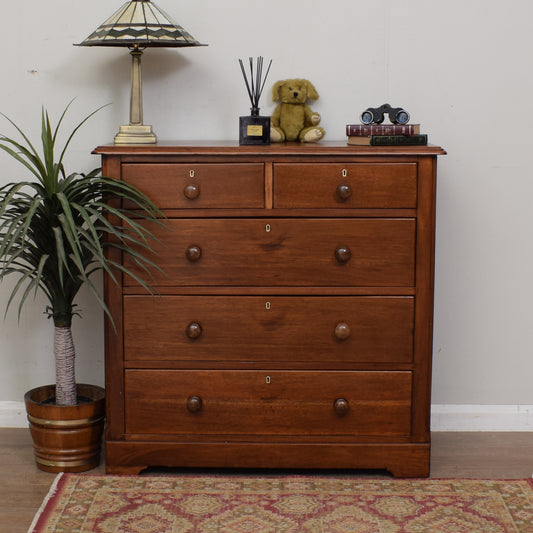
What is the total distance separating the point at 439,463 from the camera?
9.12 feet

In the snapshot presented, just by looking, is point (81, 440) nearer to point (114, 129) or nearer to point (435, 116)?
point (114, 129)

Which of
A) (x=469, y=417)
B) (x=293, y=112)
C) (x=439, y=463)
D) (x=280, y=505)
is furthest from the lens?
(x=469, y=417)

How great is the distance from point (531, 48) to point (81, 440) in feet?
6.68

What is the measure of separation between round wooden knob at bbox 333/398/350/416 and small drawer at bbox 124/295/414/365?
0.13 meters

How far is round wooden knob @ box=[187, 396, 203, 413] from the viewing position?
8.55ft

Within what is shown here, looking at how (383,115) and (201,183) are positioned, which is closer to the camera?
(201,183)

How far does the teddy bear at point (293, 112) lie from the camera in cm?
287

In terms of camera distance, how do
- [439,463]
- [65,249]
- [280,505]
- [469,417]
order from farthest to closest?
[469,417], [439,463], [65,249], [280,505]

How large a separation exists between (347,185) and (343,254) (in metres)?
0.21

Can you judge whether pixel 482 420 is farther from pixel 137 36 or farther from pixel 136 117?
pixel 137 36

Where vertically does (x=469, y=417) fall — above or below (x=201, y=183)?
below

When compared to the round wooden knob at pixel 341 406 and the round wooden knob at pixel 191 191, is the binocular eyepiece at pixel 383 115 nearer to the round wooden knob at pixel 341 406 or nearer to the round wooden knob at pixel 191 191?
the round wooden knob at pixel 191 191

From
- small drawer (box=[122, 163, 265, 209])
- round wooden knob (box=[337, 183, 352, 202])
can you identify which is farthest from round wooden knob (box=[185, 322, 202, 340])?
round wooden knob (box=[337, 183, 352, 202])

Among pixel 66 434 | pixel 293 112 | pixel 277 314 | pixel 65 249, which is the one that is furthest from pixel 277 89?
pixel 66 434
